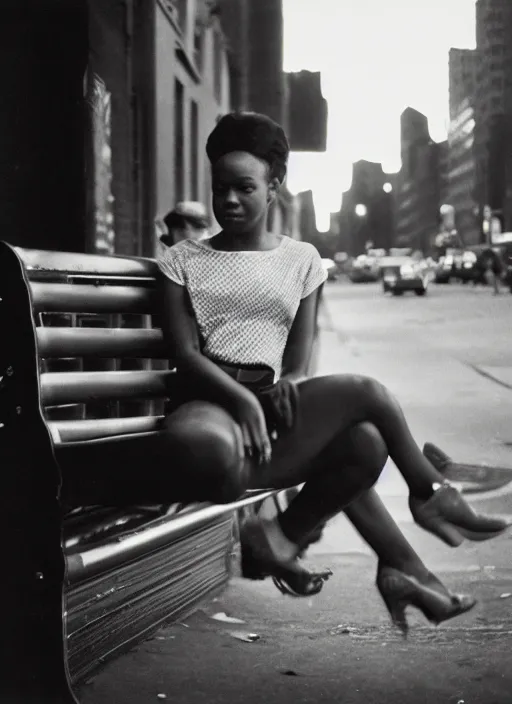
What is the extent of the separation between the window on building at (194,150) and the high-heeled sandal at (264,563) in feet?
45.3

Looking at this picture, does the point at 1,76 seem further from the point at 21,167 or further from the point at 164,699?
the point at 164,699

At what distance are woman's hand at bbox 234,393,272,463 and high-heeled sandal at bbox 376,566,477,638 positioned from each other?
0.44 meters

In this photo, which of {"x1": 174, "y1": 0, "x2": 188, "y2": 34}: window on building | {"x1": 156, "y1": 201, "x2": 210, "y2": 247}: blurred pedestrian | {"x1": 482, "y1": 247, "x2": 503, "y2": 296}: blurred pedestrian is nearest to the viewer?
{"x1": 156, "y1": 201, "x2": 210, "y2": 247}: blurred pedestrian

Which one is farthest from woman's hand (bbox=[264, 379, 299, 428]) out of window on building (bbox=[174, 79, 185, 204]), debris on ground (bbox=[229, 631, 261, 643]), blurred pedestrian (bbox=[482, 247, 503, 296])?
blurred pedestrian (bbox=[482, 247, 503, 296])

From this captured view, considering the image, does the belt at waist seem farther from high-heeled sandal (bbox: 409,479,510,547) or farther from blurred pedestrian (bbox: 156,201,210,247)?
blurred pedestrian (bbox: 156,201,210,247)

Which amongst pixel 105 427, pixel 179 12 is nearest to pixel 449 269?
pixel 179 12

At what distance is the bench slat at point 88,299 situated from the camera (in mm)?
2914

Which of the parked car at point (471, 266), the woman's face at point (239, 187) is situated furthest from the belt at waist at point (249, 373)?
the parked car at point (471, 266)

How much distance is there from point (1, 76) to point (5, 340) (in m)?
4.11

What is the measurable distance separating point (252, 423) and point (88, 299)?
739 millimetres

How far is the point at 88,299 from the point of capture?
9.85 ft

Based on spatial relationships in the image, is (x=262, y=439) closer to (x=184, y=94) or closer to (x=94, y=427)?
(x=94, y=427)

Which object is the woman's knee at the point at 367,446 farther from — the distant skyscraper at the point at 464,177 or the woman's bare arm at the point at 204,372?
the distant skyscraper at the point at 464,177

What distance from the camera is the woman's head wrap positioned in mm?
2457
